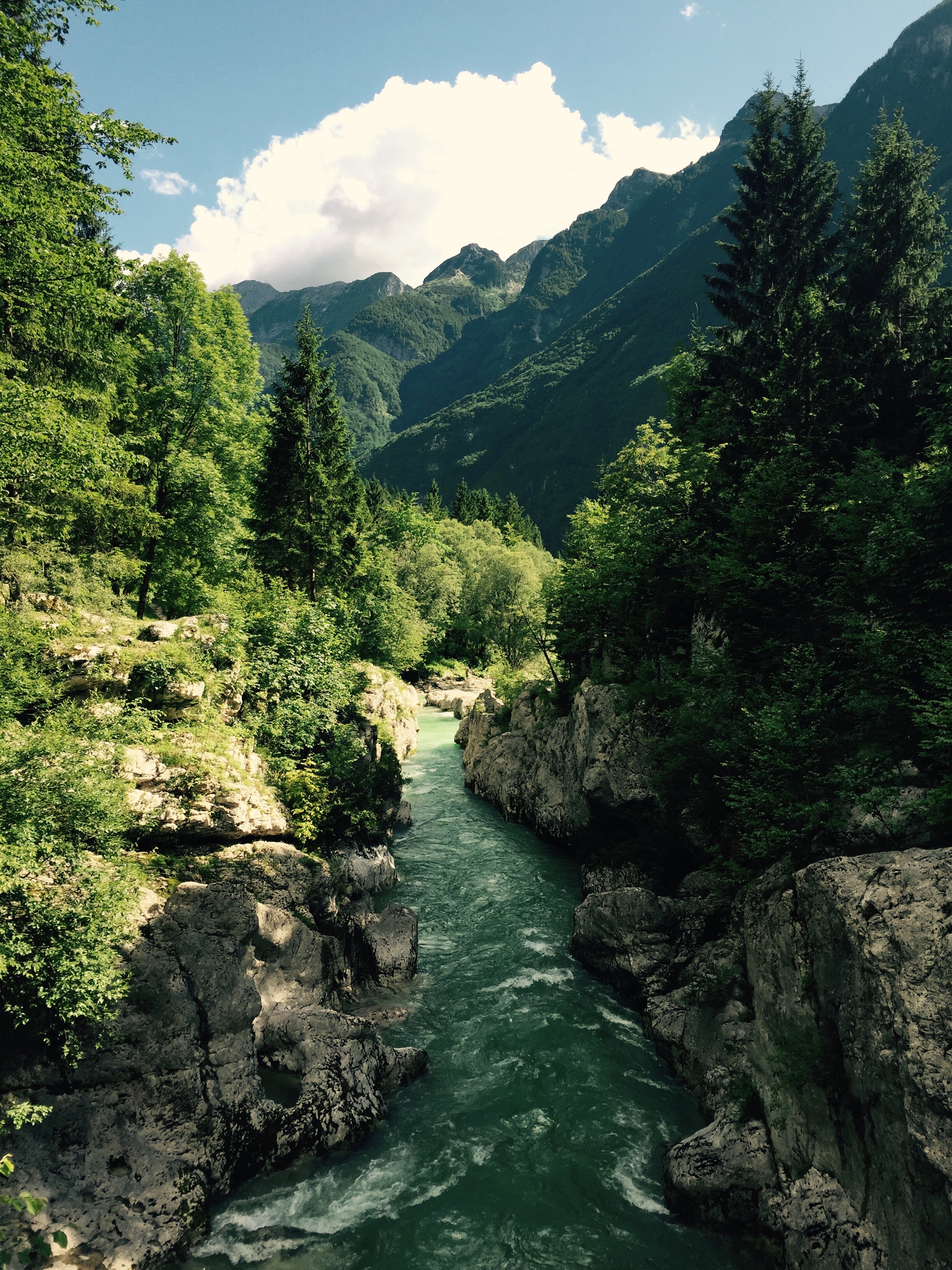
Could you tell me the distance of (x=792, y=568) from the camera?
622 inches

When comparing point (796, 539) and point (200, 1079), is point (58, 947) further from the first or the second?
point (796, 539)

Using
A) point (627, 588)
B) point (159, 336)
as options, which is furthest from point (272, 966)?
point (159, 336)

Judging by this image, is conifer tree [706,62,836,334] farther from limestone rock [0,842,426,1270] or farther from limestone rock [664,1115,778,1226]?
limestone rock [0,842,426,1270]

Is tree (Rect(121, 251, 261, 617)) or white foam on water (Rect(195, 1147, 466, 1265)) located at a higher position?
tree (Rect(121, 251, 261, 617))

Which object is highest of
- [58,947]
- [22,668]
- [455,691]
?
[22,668]

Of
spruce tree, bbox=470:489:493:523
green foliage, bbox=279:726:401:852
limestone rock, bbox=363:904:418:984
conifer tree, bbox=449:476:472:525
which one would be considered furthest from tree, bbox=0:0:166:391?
spruce tree, bbox=470:489:493:523

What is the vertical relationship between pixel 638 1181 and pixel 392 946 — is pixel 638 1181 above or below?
below

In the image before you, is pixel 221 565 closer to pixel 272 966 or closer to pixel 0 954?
pixel 272 966

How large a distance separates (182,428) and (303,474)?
5236mm

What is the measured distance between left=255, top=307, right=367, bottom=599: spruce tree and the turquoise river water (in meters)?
17.6

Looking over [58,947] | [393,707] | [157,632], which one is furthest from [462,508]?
Answer: [58,947]

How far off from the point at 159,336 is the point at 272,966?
76.9ft

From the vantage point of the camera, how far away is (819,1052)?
8609mm

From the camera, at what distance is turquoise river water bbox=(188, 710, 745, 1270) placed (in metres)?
8.80
